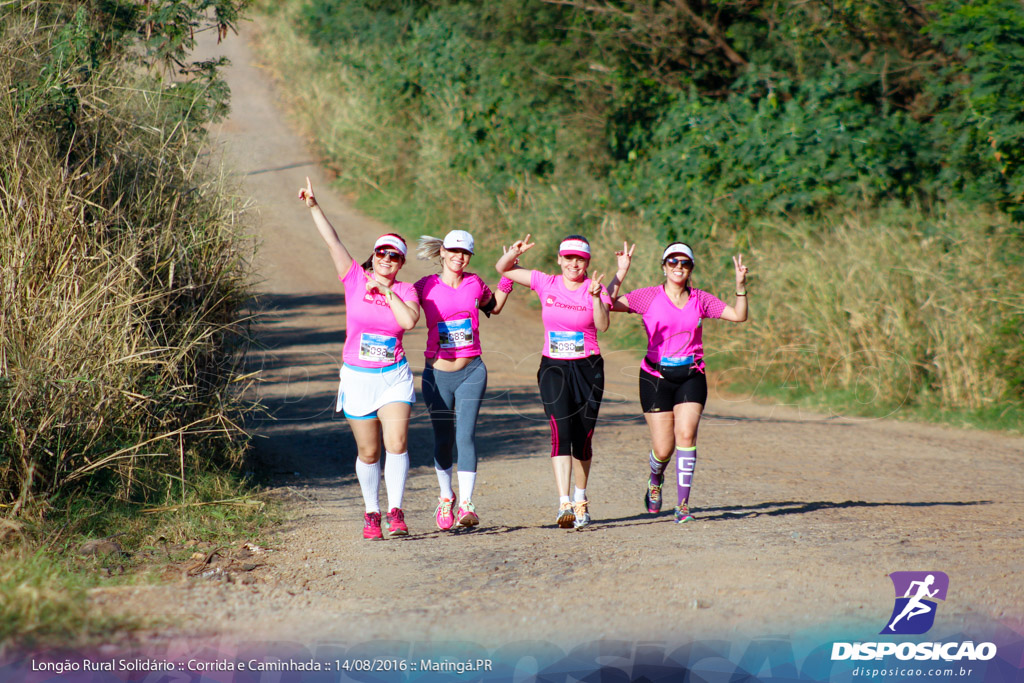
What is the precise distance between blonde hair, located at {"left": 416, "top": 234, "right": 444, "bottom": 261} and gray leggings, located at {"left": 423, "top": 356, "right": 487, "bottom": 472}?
75 centimetres

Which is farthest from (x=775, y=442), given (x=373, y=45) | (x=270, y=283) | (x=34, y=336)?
(x=373, y=45)

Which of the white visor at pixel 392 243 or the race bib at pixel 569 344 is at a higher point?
the white visor at pixel 392 243

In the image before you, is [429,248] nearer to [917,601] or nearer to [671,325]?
[671,325]

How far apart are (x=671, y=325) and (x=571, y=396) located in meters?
0.81

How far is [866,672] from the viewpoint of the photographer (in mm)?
4367

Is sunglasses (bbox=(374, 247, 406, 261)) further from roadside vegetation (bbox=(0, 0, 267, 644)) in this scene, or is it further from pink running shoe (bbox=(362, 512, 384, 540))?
roadside vegetation (bbox=(0, 0, 267, 644))

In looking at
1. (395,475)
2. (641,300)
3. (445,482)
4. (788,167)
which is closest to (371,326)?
(395,475)

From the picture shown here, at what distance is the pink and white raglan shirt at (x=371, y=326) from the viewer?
5.93 meters

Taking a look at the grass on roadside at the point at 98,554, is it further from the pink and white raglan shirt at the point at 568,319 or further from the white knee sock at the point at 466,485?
the pink and white raglan shirt at the point at 568,319

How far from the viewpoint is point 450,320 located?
6.20 meters

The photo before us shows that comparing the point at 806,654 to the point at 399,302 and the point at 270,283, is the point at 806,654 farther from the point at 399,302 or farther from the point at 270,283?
the point at 270,283

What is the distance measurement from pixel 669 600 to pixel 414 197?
21127mm

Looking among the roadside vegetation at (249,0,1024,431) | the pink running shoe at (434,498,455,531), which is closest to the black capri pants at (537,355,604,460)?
the pink running shoe at (434,498,455,531)

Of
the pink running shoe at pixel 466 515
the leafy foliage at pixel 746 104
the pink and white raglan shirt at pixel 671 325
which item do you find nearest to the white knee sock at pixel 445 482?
the pink running shoe at pixel 466 515
